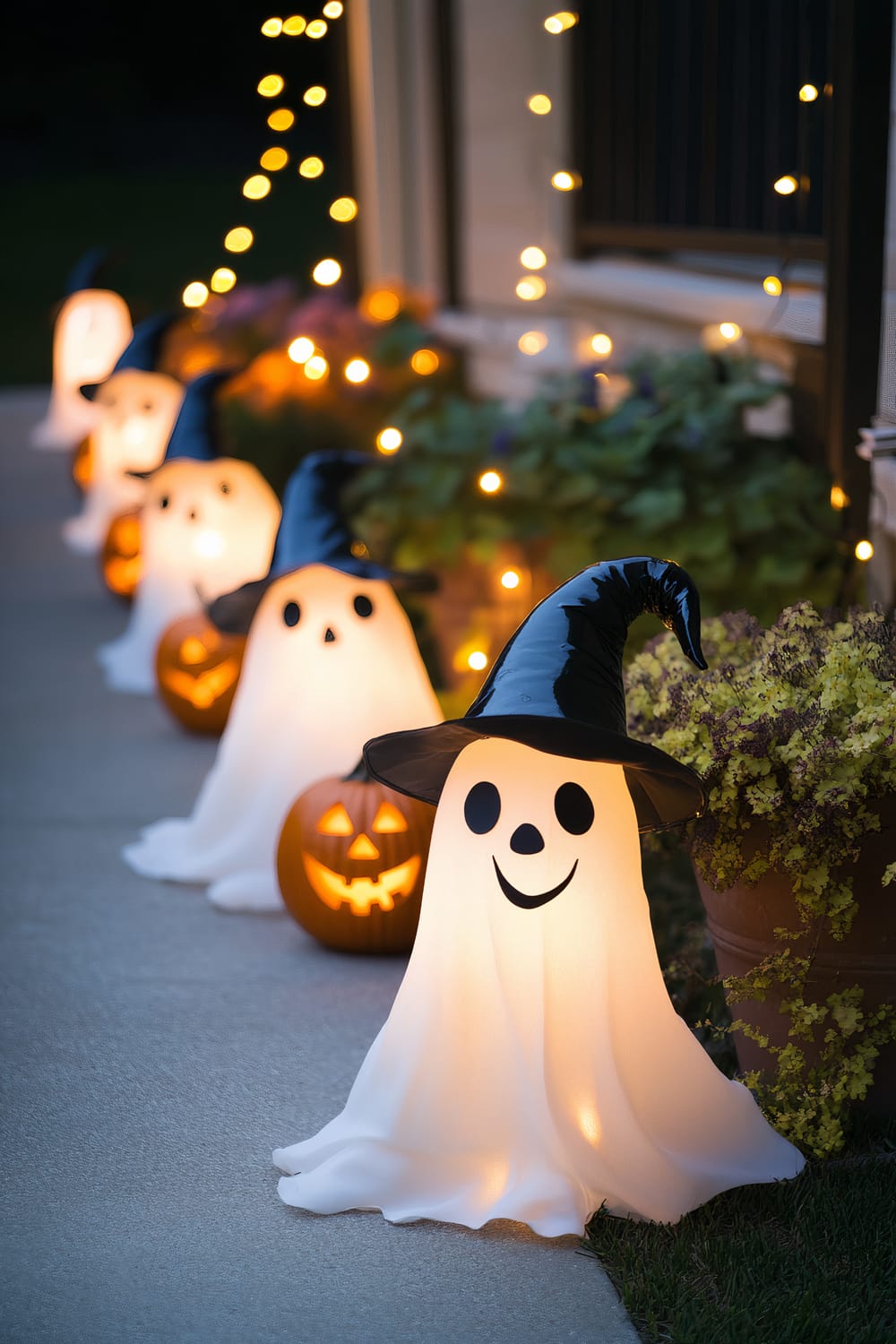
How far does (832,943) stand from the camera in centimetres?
291

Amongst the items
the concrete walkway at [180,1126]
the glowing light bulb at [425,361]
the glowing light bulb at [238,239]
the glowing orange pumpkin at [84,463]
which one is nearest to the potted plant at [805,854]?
the concrete walkway at [180,1126]

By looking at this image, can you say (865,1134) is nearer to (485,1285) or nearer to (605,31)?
(485,1285)

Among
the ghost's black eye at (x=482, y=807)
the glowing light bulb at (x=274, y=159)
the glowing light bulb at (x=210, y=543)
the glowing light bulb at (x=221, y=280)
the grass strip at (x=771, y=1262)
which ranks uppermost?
the glowing light bulb at (x=274, y=159)

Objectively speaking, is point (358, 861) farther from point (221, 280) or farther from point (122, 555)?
point (122, 555)

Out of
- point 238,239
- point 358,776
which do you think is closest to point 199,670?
point 238,239

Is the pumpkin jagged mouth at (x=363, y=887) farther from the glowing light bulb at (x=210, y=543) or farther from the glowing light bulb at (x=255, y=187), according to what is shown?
the glowing light bulb at (x=210, y=543)

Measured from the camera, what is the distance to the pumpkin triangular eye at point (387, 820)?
12.5 feet

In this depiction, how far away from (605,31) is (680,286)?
5.91 ft

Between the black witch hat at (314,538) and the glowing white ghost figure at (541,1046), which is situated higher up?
the black witch hat at (314,538)

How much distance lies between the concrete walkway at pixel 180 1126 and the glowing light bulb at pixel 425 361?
3.63 meters

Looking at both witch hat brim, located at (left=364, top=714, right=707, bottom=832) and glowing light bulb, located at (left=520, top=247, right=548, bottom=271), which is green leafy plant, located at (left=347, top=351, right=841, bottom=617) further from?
witch hat brim, located at (left=364, top=714, right=707, bottom=832)

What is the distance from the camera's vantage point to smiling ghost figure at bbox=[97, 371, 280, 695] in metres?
5.68

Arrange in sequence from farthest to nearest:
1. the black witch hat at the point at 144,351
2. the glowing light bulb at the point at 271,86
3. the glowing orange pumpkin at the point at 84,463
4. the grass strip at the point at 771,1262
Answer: the glowing orange pumpkin at the point at 84,463, the black witch hat at the point at 144,351, the glowing light bulb at the point at 271,86, the grass strip at the point at 771,1262

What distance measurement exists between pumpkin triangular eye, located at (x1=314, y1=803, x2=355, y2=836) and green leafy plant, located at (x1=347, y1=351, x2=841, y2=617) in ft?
5.28
